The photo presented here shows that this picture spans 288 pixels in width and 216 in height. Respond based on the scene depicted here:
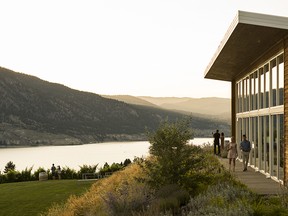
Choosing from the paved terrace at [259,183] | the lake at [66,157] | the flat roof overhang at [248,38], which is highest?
the flat roof overhang at [248,38]

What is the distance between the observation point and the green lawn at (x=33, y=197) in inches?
791

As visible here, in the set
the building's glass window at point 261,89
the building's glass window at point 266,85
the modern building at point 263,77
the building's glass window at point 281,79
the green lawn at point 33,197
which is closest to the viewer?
the modern building at point 263,77

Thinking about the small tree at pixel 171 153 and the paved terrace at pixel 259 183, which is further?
the small tree at pixel 171 153

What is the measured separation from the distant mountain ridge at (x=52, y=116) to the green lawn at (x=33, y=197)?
362 ft

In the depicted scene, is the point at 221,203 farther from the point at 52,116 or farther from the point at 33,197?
the point at 52,116

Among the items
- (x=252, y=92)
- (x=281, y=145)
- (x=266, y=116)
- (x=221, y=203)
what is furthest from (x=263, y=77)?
(x=221, y=203)

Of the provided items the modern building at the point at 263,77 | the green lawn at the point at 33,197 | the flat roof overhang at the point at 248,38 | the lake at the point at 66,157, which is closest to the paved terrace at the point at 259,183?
the modern building at the point at 263,77

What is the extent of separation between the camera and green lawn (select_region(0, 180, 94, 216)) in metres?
20.1

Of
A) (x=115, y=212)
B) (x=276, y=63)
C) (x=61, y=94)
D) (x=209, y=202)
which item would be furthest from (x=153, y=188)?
(x=61, y=94)

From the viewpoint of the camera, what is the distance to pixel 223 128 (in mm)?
185625

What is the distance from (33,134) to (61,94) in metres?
17.9

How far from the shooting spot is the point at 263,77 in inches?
745

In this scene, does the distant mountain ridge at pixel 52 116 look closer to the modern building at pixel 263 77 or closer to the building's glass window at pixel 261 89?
the modern building at pixel 263 77

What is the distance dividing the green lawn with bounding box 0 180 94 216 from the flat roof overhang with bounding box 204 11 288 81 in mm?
8632
